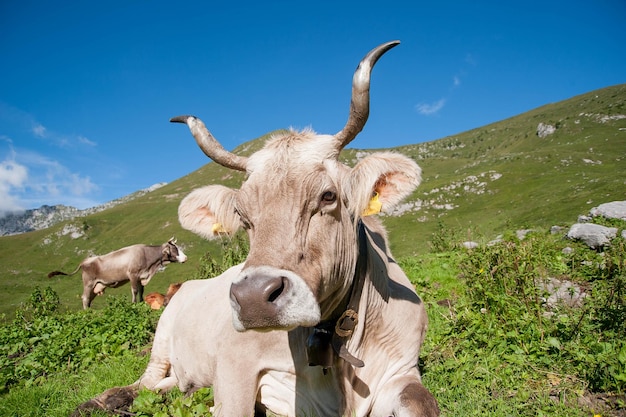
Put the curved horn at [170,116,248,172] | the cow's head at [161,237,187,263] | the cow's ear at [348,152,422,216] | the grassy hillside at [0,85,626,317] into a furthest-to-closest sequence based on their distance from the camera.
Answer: the grassy hillside at [0,85,626,317]
the cow's head at [161,237,187,263]
the curved horn at [170,116,248,172]
the cow's ear at [348,152,422,216]

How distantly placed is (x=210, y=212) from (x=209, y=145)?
2.27 feet

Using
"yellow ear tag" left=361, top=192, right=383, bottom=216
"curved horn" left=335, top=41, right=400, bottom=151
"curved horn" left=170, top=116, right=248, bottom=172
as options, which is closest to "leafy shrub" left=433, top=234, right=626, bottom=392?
"yellow ear tag" left=361, top=192, right=383, bottom=216

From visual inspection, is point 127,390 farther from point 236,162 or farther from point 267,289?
point 267,289

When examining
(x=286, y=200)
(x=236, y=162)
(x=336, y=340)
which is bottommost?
A: (x=336, y=340)

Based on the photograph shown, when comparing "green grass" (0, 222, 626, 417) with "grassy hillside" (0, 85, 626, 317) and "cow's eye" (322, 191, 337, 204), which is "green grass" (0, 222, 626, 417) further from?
"grassy hillside" (0, 85, 626, 317)

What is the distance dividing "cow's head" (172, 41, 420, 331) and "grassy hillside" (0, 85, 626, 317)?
22.4ft

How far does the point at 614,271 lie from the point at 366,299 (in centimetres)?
431

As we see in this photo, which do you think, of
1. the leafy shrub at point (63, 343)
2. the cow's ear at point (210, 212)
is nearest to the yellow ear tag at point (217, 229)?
the cow's ear at point (210, 212)

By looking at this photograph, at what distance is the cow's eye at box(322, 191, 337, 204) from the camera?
3.12m

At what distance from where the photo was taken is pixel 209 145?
4.03m

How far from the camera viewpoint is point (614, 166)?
4791cm

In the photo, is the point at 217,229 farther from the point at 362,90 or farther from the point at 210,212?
the point at 362,90

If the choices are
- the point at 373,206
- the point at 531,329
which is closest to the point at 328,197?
the point at 373,206

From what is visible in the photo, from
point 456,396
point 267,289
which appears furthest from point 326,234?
point 456,396
